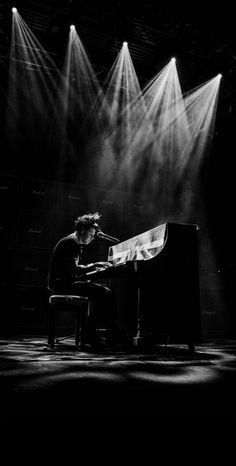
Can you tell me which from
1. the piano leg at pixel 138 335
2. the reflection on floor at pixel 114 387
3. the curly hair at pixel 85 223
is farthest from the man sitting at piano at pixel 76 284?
the reflection on floor at pixel 114 387

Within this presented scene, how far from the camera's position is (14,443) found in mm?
857

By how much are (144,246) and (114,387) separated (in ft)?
6.91

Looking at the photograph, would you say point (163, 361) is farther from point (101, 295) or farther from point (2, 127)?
point (2, 127)

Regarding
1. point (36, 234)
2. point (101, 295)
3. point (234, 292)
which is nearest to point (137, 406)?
point (101, 295)

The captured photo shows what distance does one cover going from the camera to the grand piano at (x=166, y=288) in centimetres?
293

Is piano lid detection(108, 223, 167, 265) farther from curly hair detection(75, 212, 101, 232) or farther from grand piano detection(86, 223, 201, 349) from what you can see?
curly hair detection(75, 212, 101, 232)

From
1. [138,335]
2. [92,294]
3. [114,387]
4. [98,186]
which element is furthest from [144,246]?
[98,186]

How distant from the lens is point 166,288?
9.90 ft

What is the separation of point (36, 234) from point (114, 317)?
8.02ft

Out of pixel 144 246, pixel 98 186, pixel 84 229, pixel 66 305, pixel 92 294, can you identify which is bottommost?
pixel 66 305

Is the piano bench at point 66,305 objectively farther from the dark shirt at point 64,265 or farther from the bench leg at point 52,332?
the dark shirt at point 64,265

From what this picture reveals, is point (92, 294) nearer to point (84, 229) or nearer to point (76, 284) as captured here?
point (76, 284)

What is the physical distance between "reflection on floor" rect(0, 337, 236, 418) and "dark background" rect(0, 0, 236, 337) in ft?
9.47

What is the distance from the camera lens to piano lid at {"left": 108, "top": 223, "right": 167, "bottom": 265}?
3203 mm
